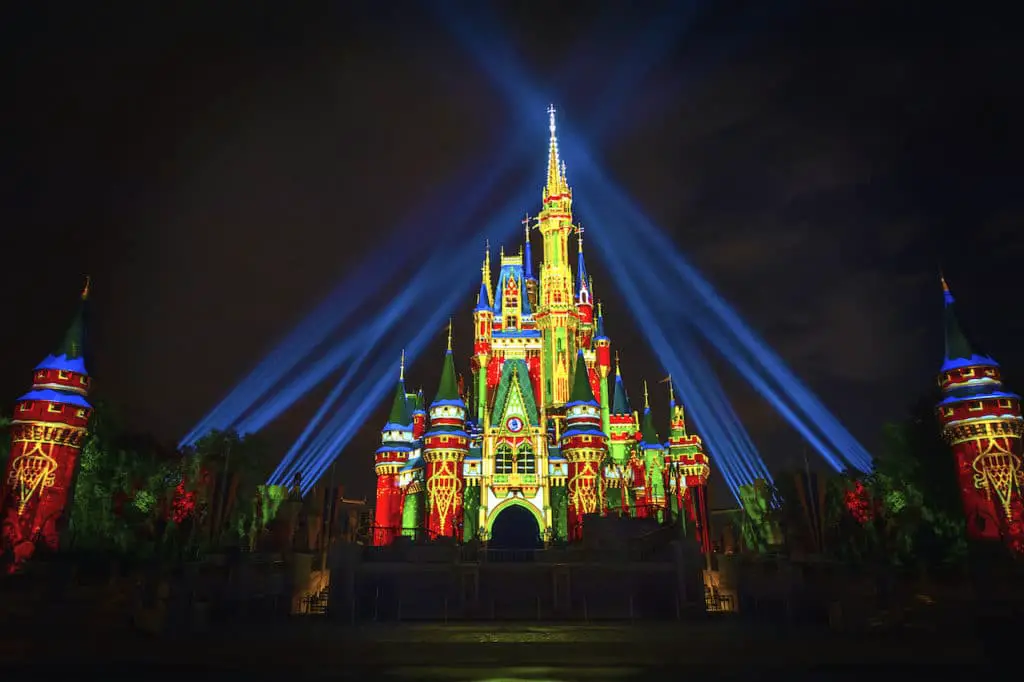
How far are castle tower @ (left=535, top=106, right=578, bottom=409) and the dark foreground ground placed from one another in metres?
40.1

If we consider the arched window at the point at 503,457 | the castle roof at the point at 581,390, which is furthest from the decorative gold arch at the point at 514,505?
the castle roof at the point at 581,390

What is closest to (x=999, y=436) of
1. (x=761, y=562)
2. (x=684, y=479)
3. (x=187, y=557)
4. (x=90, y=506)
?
(x=761, y=562)

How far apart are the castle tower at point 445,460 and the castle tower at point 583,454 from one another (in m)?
8.08

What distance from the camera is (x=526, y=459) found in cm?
5369

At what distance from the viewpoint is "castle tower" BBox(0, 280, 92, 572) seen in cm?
3609

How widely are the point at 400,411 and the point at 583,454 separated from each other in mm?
20252

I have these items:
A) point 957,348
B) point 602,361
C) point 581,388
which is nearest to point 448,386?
point 581,388

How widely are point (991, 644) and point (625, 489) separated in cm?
4241

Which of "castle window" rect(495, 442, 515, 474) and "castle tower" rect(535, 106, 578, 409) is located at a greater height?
"castle tower" rect(535, 106, 578, 409)

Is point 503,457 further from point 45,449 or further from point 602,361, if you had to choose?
point 45,449

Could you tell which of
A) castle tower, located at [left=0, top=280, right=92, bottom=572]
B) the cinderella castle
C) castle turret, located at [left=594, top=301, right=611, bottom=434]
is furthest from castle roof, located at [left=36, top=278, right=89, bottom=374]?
castle turret, located at [left=594, top=301, right=611, bottom=434]

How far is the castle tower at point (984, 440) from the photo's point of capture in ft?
134

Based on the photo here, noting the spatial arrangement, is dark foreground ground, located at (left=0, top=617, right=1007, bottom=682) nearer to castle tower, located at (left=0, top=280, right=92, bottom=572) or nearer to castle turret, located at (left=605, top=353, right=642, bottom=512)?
castle tower, located at (left=0, top=280, right=92, bottom=572)

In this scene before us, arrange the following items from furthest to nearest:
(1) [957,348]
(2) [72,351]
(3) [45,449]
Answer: (1) [957,348], (2) [72,351], (3) [45,449]
